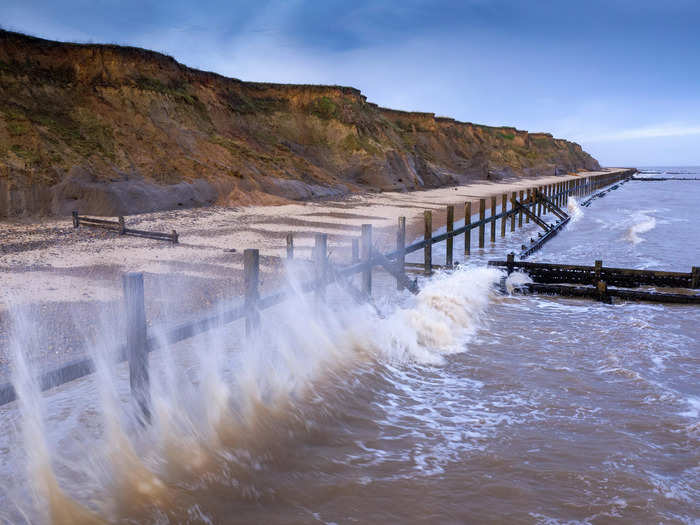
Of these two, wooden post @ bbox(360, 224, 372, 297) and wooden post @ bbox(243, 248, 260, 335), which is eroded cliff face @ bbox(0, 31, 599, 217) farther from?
wooden post @ bbox(243, 248, 260, 335)

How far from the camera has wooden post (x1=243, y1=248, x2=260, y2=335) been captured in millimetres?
5660

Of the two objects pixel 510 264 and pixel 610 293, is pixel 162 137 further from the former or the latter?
pixel 610 293

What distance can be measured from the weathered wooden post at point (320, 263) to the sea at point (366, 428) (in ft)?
0.77

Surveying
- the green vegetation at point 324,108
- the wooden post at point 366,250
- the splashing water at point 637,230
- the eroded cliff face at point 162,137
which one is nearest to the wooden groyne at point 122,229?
the eroded cliff face at point 162,137

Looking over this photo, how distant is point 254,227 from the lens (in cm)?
2017

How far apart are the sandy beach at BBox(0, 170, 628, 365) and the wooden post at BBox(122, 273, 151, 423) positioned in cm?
272

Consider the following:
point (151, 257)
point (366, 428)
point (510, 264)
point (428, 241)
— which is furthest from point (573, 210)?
point (366, 428)

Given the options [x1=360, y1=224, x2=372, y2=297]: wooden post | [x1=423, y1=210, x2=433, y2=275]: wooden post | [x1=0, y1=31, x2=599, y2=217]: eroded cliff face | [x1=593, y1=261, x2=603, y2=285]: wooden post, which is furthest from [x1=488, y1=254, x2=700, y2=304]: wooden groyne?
[x1=0, y1=31, x2=599, y2=217]: eroded cliff face

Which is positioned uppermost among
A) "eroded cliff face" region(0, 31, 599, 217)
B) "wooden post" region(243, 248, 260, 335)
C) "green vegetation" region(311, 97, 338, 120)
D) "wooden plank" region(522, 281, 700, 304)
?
"green vegetation" region(311, 97, 338, 120)

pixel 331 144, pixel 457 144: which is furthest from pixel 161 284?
pixel 457 144

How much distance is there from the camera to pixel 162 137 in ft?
103

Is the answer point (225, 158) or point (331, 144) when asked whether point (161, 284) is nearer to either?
point (225, 158)

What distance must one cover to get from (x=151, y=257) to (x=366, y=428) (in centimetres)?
934

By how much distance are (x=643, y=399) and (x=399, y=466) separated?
3.29 meters
